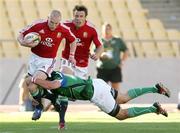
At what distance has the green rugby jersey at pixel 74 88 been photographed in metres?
13.4

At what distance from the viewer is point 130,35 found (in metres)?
27.8

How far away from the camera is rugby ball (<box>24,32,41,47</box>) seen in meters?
14.4

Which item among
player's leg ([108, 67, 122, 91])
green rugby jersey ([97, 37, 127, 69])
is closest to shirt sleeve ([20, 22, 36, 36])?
green rugby jersey ([97, 37, 127, 69])

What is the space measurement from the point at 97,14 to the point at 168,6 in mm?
2868

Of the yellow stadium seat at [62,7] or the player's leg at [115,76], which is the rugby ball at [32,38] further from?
the yellow stadium seat at [62,7]

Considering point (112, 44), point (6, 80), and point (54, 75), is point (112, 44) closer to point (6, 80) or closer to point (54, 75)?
point (6, 80)

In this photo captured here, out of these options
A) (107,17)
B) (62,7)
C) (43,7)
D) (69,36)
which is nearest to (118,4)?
(107,17)

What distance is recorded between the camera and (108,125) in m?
15.4

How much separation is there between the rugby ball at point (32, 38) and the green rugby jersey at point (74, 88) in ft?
3.64

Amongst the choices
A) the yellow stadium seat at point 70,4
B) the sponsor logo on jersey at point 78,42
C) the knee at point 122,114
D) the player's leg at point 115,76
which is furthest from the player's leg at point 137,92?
the yellow stadium seat at point 70,4

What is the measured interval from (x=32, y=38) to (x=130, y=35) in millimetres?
13558

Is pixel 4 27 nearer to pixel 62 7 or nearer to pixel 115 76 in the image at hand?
pixel 62 7

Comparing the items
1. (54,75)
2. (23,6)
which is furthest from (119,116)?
(23,6)

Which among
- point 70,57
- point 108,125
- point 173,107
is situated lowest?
point 173,107
